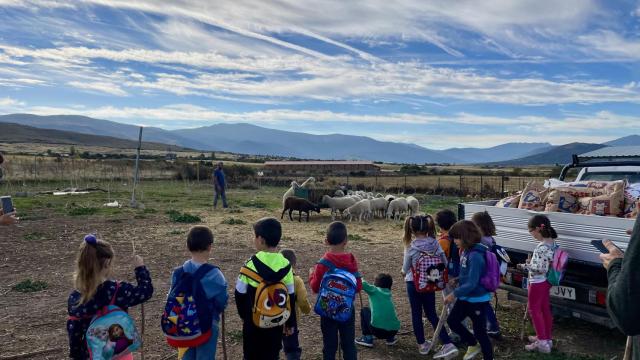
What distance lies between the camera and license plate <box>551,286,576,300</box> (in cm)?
563

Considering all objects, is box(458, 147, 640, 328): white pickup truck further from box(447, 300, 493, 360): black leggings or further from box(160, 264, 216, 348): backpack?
box(160, 264, 216, 348): backpack

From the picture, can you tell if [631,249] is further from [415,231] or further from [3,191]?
[3,191]

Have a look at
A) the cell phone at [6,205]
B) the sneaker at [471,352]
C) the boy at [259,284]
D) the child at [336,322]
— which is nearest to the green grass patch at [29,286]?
the cell phone at [6,205]

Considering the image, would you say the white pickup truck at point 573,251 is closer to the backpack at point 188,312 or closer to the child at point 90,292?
the backpack at point 188,312

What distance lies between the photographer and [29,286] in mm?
8023

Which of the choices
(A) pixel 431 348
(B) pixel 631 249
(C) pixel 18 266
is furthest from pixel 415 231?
(C) pixel 18 266

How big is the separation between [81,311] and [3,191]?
27.5 m

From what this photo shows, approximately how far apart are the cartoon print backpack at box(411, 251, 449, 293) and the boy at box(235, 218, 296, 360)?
72.2 inches

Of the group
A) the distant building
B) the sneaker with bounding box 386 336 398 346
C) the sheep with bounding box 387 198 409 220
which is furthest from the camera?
the distant building

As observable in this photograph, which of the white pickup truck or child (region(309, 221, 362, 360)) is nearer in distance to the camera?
child (region(309, 221, 362, 360))

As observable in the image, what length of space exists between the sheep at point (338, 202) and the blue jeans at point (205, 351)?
15.5m

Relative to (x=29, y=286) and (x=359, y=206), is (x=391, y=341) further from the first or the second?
(x=359, y=206)

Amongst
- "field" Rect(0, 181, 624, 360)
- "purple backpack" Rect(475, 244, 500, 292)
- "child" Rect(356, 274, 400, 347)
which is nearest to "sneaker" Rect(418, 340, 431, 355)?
"field" Rect(0, 181, 624, 360)

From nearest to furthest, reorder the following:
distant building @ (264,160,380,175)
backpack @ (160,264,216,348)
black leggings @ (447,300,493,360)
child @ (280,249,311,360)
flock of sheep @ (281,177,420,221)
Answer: backpack @ (160,264,216,348)
child @ (280,249,311,360)
black leggings @ (447,300,493,360)
flock of sheep @ (281,177,420,221)
distant building @ (264,160,380,175)
